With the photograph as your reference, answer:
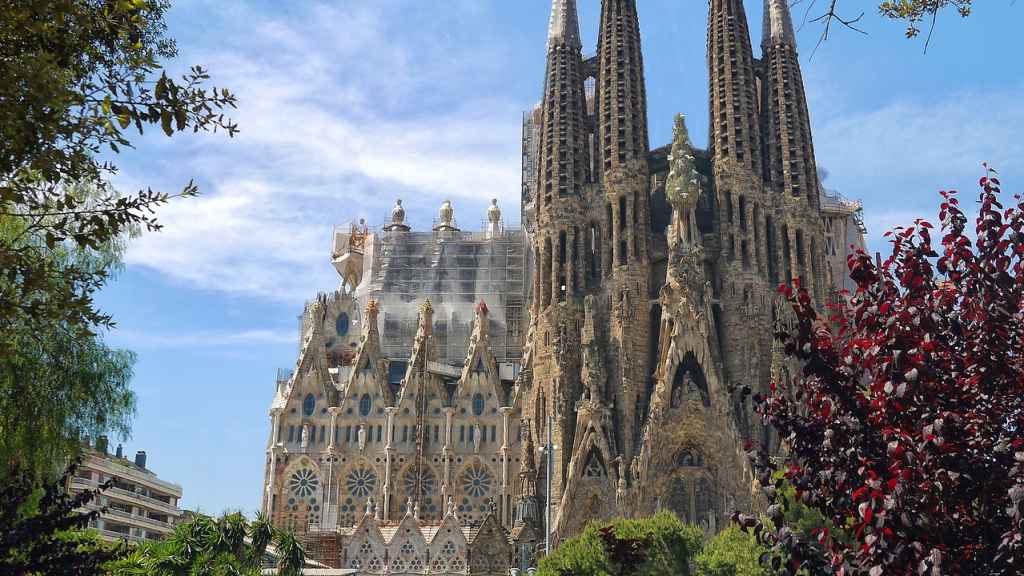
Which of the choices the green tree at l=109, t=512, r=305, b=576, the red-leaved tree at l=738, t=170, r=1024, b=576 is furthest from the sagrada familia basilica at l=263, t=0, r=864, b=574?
the red-leaved tree at l=738, t=170, r=1024, b=576

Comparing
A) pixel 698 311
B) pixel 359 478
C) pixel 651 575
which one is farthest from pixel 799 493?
pixel 359 478

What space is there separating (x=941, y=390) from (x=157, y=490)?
75.9m

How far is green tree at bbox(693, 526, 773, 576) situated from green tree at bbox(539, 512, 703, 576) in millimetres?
963

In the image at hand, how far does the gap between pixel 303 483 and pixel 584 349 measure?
19.5 m

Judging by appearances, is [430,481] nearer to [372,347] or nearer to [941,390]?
[372,347]

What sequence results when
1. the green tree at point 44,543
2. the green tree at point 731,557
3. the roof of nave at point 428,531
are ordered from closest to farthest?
1. the green tree at point 44,543
2. the green tree at point 731,557
3. the roof of nave at point 428,531

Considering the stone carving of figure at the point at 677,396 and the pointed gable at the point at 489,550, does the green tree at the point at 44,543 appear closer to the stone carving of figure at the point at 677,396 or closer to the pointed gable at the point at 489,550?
the pointed gable at the point at 489,550

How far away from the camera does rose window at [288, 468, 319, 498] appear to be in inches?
2435

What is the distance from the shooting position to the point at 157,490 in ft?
258

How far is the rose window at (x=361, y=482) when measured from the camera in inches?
2425

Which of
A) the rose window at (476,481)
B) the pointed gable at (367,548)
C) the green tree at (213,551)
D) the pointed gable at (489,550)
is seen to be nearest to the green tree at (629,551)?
the green tree at (213,551)

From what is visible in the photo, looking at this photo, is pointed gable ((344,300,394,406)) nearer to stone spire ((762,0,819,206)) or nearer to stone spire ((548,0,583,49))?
stone spire ((548,0,583,49))

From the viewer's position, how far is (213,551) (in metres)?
27.8

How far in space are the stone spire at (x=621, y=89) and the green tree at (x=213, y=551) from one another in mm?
34447
